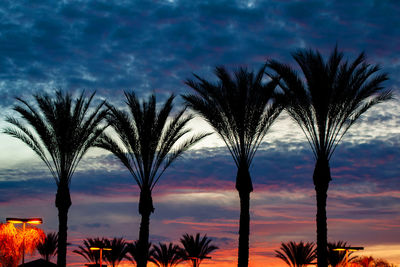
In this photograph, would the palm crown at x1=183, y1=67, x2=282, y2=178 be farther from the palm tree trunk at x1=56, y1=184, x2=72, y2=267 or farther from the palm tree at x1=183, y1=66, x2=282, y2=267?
the palm tree trunk at x1=56, y1=184, x2=72, y2=267

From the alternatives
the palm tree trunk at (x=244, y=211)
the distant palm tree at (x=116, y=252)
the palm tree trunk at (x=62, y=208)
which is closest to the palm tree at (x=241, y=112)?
the palm tree trunk at (x=244, y=211)

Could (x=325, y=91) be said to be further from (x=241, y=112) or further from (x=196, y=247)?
(x=196, y=247)

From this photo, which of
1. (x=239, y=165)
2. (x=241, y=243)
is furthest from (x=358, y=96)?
(x=241, y=243)

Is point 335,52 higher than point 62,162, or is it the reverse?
point 335,52

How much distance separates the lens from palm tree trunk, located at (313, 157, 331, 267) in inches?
889

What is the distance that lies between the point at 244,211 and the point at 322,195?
142 inches

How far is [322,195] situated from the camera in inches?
909

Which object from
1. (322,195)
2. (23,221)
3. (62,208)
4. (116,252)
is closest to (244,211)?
(322,195)

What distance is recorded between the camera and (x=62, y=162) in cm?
2748

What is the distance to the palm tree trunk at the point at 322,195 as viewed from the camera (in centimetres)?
2258

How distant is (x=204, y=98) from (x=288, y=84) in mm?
3914

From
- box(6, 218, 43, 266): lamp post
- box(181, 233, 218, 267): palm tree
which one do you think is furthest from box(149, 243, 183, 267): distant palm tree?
box(6, 218, 43, 266): lamp post

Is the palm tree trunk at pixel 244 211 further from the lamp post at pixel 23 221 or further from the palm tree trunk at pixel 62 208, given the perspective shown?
the lamp post at pixel 23 221

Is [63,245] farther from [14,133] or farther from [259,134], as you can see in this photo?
[259,134]
